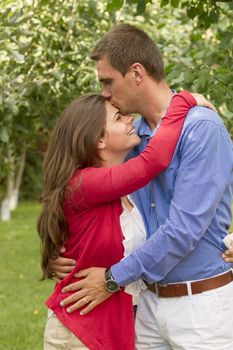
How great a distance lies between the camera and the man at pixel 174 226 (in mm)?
3275

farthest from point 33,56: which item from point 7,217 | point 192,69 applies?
point 7,217

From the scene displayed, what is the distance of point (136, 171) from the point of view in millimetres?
3352

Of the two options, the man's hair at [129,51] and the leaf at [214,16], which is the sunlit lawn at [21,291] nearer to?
the leaf at [214,16]

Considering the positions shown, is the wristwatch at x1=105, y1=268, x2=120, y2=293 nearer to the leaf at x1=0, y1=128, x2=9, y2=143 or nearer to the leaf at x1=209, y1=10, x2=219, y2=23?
the leaf at x1=209, y1=10, x2=219, y2=23

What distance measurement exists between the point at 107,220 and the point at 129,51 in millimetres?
731

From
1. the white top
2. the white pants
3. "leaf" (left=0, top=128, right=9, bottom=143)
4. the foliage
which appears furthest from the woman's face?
"leaf" (left=0, top=128, right=9, bottom=143)

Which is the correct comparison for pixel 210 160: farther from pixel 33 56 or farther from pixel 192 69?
pixel 33 56

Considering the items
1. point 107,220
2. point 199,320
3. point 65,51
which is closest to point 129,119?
point 107,220

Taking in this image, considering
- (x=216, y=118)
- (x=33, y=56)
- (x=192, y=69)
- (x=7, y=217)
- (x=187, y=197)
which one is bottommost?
(x=7, y=217)

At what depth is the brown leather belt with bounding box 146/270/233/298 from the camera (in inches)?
134

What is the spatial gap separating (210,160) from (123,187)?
368 millimetres

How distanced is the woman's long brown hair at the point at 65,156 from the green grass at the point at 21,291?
3775mm

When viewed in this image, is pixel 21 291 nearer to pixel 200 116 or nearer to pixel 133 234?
pixel 133 234

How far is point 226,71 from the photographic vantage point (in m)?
4.98
